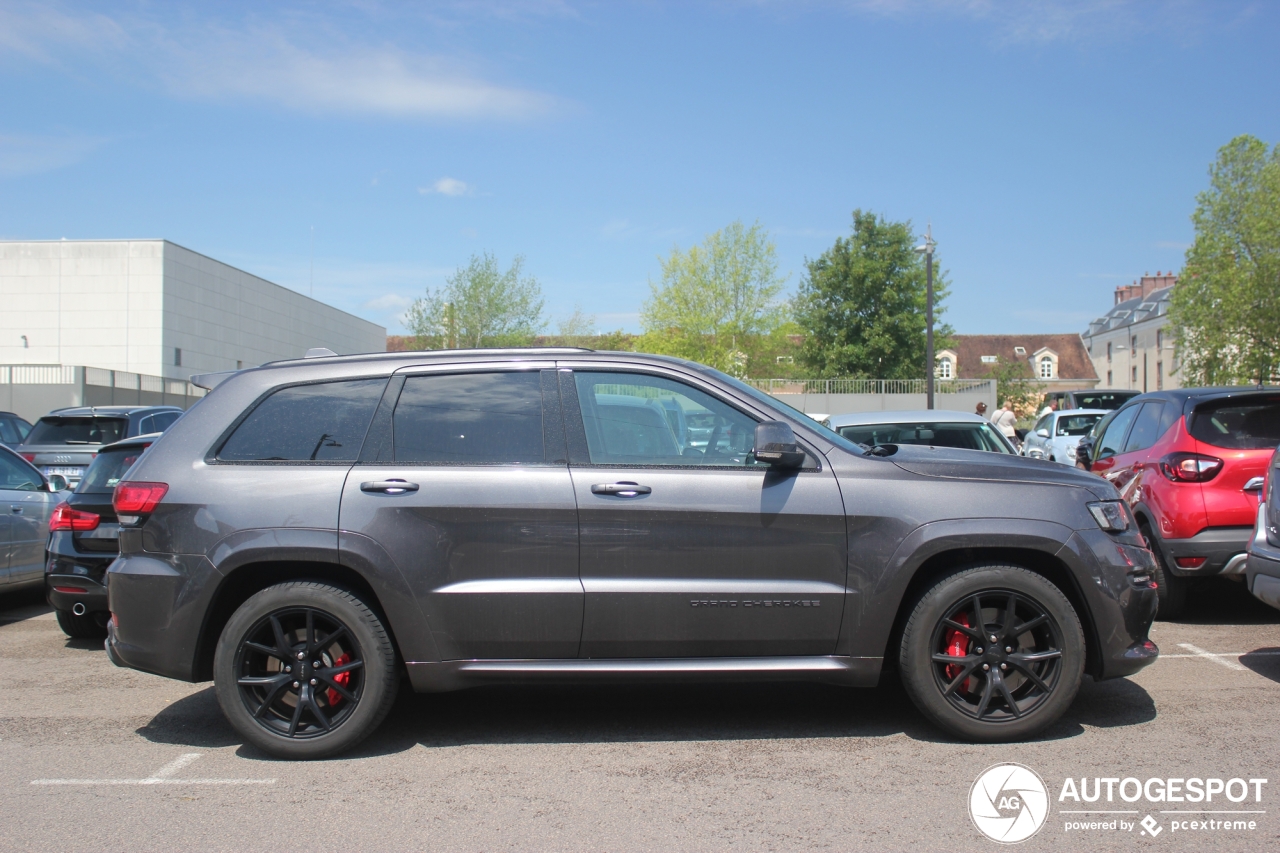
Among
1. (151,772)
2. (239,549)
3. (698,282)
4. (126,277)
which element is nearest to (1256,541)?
(239,549)

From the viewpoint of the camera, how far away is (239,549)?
444 centimetres

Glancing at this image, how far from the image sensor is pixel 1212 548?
262 inches

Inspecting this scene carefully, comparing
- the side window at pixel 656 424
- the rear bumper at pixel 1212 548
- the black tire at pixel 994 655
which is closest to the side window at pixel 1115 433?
the rear bumper at pixel 1212 548

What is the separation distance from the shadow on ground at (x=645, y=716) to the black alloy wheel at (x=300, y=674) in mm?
248

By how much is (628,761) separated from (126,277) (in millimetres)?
44557

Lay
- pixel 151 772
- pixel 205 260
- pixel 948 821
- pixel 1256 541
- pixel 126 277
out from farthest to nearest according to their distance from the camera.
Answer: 1. pixel 205 260
2. pixel 126 277
3. pixel 1256 541
4. pixel 151 772
5. pixel 948 821

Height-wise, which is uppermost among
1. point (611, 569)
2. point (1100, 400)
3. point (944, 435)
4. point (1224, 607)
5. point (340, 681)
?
point (1100, 400)

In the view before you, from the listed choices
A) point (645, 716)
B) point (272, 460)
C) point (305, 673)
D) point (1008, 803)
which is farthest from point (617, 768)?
point (272, 460)

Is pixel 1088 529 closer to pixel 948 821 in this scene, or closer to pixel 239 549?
pixel 948 821

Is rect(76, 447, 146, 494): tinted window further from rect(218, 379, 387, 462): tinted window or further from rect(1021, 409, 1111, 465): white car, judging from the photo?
rect(1021, 409, 1111, 465): white car

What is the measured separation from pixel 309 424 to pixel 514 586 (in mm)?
1262

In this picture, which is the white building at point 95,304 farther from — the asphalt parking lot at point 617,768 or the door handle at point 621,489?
the door handle at point 621,489

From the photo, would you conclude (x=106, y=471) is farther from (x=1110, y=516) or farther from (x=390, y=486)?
(x=1110, y=516)

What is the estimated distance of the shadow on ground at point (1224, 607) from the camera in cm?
742
